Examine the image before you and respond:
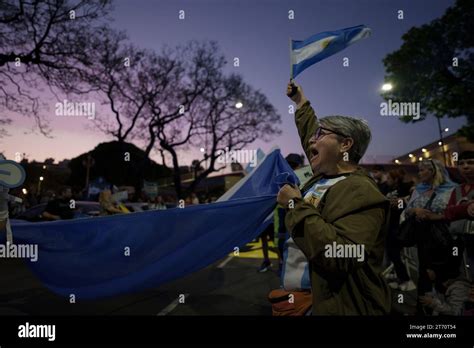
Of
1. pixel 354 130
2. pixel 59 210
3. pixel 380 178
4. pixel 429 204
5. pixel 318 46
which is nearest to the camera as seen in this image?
pixel 354 130

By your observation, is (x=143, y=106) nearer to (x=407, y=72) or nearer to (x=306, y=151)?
(x=407, y=72)

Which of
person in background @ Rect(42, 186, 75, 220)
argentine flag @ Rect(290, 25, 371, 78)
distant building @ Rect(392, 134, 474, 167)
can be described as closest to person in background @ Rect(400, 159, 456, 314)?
argentine flag @ Rect(290, 25, 371, 78)

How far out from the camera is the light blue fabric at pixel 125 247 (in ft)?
9.00

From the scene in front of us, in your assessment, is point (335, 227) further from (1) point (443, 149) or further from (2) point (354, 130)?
(1) point (443, 149)

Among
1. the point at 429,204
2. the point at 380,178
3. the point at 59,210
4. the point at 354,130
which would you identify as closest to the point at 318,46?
the point at 354,130

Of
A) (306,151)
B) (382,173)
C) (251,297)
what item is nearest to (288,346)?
(306,151)

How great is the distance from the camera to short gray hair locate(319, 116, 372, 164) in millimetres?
1575

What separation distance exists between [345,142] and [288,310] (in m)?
0.99

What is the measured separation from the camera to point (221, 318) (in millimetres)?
2895

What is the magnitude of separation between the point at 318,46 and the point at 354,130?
1341mm

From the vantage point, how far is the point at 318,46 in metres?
2.61

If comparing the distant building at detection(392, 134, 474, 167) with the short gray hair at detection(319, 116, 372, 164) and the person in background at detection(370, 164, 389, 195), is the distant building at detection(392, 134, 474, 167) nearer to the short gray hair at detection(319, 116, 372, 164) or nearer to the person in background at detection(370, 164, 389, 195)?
the person in background at detection(370, 164, 389, 195)

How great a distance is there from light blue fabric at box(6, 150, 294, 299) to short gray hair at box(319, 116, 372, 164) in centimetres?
161

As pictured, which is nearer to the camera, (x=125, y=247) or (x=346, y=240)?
(x=346, y=240)
